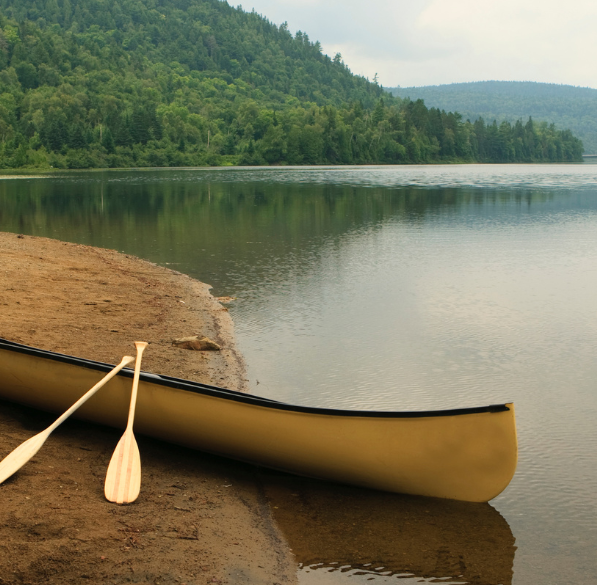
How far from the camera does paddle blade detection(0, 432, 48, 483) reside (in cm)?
601

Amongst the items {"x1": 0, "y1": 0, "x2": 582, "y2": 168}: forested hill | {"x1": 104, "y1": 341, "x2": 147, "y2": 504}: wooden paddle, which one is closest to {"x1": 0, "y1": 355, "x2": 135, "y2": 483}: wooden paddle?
{"x1": 104, "y1": 341, "x2": 147, "y2": 504}: wooden paddle

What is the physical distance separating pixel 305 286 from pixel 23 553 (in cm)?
1228

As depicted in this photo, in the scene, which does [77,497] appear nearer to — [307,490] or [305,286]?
[307,490]

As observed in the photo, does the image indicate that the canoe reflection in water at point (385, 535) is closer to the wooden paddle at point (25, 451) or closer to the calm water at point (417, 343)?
the calm water at point (417, 343)

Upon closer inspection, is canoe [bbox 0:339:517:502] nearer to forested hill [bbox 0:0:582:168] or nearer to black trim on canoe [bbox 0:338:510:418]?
black trim on canoe [bbox 0:338:510:418]

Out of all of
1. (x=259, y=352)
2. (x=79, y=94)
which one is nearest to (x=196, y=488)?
(x=259, y=352)

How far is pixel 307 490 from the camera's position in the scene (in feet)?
22.4

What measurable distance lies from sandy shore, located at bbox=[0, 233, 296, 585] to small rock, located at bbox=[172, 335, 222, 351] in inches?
5.6

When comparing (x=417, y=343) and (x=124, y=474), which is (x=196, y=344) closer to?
(x=417, y=343)

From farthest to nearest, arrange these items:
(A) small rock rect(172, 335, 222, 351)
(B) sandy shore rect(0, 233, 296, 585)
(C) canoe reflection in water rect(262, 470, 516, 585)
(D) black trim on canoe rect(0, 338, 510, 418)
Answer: (A) small rock rect(172, 335, 222, 351)
(D) black trim on canoe rect(0, 338, 510, 418)
(C) canoe reflection in water rect(262, 470, 516, 585)
(B) sandy shore rect(0, 233, 296, 585)

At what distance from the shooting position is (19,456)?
6.25 metres

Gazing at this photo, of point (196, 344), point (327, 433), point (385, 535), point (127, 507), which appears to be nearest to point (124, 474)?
point (127, 507)

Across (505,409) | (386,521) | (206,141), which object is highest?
(206,141)

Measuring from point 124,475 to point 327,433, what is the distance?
187 cm
